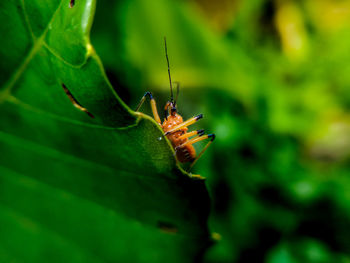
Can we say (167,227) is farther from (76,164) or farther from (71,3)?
(71,3)

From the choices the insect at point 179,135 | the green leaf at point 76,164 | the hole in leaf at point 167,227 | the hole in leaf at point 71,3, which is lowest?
the hole in leaf at point 167,227

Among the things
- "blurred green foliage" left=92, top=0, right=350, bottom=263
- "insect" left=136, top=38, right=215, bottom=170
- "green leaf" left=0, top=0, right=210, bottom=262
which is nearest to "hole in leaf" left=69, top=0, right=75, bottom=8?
"green leaf" left=0, top=0, right=210, bottom=262

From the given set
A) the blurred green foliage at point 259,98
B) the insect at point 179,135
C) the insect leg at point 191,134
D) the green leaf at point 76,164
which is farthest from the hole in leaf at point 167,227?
the blurred green foliage at point 259,98

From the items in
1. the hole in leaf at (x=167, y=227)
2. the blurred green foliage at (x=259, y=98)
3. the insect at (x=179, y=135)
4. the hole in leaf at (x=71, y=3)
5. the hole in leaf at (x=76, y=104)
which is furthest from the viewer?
the blurred green foliage at (x=259, y=98)

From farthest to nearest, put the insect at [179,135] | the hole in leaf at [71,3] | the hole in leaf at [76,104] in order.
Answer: the insect at [179,135] < the hole in leaf at [76,104] < the hole in leaf at [71,3]

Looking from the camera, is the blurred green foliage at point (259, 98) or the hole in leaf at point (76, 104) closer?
the hole in leaf at point (76, 104)

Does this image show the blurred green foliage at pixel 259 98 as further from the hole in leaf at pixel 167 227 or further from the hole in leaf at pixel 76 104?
the hole in leaf at pixel 76 104

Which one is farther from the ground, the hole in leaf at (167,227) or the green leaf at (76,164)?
the green leaf at (76,164)

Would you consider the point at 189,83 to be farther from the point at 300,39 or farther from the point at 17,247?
the point at 17,247
